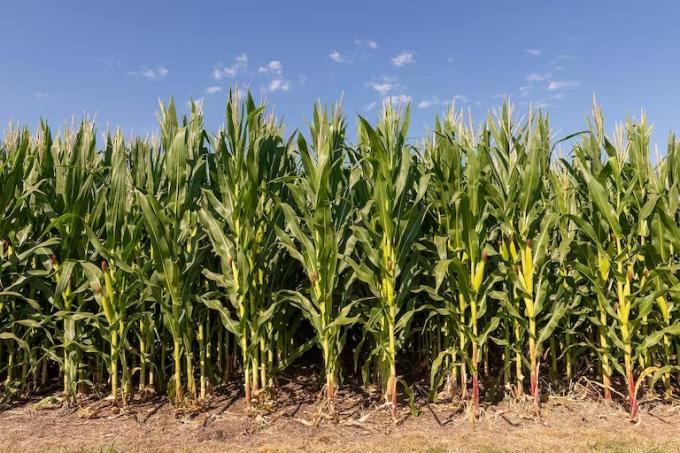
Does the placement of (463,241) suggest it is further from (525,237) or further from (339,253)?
(339,253)

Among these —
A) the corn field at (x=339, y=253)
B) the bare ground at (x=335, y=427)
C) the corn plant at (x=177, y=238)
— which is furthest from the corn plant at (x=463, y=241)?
the corn plant at (x=177, y=238)

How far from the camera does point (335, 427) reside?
429 centimetres

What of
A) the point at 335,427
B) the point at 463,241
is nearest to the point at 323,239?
the point at 463,241

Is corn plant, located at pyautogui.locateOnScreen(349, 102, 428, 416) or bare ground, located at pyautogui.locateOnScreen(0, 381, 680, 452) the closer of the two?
bare ground, located at pyautogui.locateOnScreen(0, 381, 680, 452)

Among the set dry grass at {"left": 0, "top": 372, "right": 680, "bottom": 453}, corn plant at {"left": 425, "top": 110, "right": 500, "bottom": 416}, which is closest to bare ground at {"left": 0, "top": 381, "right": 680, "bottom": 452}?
dry grass at {"left": 0, "top": 372, "right": 680, "bottom": 453}

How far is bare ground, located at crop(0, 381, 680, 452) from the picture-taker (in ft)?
13.0

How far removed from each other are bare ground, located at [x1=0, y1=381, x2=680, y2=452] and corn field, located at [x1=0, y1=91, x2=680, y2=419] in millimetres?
209

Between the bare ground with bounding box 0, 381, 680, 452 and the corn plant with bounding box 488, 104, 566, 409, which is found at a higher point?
the corn plant with bounding box 488, 104, 566, 409

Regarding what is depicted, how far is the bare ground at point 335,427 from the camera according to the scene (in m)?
3.96

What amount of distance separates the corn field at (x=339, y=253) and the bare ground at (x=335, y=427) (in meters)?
0.21

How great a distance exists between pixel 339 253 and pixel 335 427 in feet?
4.98

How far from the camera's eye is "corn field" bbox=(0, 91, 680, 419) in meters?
4.40

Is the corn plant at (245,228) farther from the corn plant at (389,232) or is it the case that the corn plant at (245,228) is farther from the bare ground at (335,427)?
the corn plant at (389,232)

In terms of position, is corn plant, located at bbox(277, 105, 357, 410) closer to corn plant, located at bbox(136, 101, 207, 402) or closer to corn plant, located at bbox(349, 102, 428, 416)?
corn plant, located at bbox(349, 102, 428, 416)
